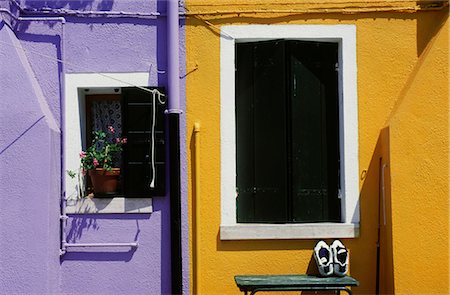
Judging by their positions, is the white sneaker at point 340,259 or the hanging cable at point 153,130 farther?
the hanging cable at point 153,130

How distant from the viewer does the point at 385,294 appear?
6.62 metres

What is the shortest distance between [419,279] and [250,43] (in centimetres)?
304

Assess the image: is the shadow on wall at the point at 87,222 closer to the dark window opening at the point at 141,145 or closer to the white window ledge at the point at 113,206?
the white window ledge at the point at 113,206

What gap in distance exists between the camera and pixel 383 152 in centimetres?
668

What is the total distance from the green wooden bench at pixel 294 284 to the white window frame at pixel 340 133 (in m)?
0.53

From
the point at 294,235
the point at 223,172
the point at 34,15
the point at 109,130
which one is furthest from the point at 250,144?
the point at 34,15

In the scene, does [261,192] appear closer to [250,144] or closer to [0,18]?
[250,144]

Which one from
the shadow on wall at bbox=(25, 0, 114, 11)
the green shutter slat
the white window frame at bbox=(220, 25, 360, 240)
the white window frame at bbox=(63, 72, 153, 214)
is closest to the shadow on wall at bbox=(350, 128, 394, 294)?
the white window frame at bbox=(220, 25, 360, 240)

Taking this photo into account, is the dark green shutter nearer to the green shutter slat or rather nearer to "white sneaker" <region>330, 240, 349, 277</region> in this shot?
the green shutter slat

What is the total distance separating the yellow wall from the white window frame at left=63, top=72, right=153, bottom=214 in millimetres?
572

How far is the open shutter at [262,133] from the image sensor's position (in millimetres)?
6867

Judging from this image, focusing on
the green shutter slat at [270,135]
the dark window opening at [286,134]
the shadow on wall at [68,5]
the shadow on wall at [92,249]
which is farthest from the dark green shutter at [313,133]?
the shadow on wall at [68,5]

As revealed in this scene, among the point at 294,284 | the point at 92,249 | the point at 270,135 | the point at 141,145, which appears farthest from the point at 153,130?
the point at 294,284

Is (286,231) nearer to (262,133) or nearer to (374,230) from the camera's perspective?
(374,230)
